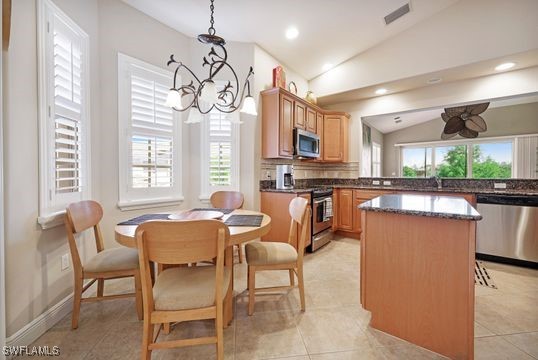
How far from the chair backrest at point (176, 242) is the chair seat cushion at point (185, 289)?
3.7 inches

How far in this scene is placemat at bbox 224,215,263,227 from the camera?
1.77 m

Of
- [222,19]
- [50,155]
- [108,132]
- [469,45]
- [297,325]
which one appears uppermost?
[222,19]

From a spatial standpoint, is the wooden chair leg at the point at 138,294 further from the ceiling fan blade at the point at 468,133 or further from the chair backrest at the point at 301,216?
the ceiling fan blade at the point at 468,133

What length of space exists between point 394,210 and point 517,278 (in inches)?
89.9

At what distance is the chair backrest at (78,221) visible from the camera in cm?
168

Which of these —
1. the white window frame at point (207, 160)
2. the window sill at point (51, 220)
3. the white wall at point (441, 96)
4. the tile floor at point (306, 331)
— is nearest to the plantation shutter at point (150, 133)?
the white window frame at point (207, 160)

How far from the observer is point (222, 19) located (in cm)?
280

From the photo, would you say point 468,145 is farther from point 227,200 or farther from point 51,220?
point 51,220

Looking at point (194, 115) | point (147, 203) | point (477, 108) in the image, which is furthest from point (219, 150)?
point (477, 108)

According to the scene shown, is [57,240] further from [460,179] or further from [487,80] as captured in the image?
[487,80]

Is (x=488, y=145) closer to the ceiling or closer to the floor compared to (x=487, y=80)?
closer to the floor

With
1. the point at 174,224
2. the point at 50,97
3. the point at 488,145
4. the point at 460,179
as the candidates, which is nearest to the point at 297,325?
the point at 174,224

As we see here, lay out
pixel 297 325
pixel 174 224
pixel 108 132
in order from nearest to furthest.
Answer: pixel 174 224
pixel 297 325
pixel 108 132

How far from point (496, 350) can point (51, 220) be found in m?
3.17
